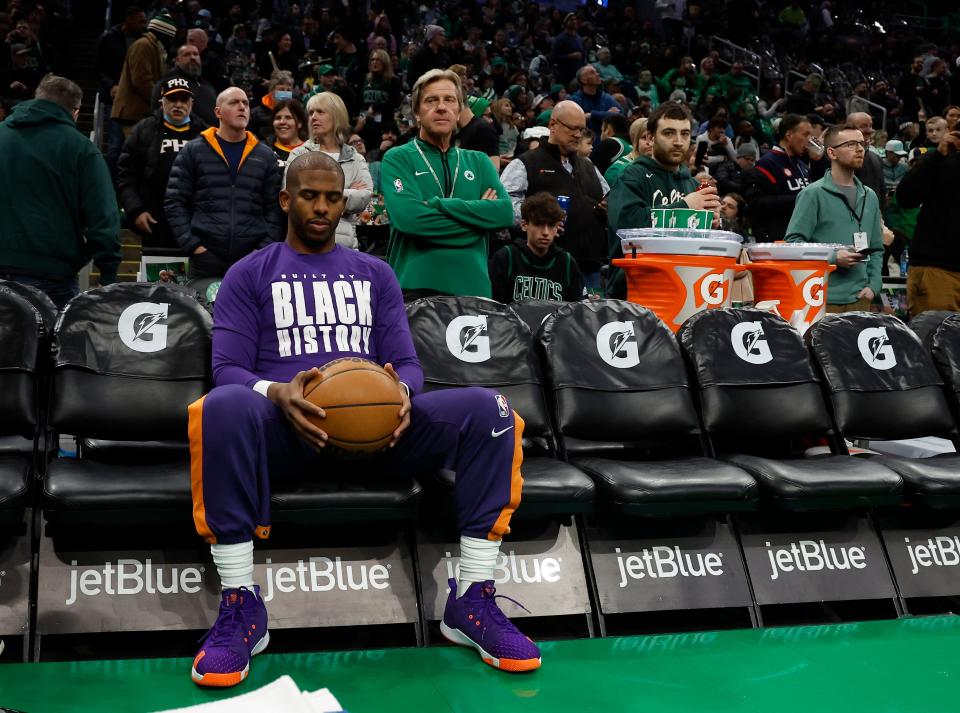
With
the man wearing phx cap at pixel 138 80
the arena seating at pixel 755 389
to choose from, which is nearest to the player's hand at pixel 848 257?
the arena seating at pixel 755 389

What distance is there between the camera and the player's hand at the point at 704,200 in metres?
5.04

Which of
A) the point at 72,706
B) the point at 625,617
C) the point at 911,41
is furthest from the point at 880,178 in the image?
the point at 911,41

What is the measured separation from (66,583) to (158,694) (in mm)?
620

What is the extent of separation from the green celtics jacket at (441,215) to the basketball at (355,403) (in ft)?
5.16

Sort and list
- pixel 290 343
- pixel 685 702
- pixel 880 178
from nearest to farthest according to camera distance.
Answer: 1. pixel 685 702
2. pixel 290 343
3. pixel 880 178

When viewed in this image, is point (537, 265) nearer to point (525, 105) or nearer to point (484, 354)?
point (484, 354)

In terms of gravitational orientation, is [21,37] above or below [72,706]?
above

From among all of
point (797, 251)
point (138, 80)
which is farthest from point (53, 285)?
point (138, 80)

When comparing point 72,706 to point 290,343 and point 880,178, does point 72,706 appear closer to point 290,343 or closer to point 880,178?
point 290,343

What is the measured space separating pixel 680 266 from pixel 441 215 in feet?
3.70

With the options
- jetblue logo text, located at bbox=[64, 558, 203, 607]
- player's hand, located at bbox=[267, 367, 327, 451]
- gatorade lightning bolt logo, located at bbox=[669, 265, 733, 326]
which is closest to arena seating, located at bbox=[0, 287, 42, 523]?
jetblue logo text, located at bbox=[64, 558, 203, 607]

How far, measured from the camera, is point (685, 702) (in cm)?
300

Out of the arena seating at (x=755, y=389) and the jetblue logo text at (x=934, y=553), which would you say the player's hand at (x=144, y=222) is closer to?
the arena seating at (x=755, y=389)

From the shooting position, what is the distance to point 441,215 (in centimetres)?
469
